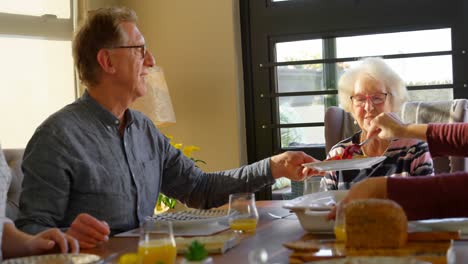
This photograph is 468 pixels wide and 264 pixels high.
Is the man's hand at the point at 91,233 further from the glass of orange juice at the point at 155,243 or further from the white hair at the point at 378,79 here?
the white hair at the point at 378,79

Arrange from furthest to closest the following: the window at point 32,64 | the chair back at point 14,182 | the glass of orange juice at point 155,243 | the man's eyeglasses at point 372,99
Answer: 1. the window at point 32,64
2. the man's eyeglasses at point 372,99
3. the chair back at point 14,182
4. the glass of orange juice at point 155,243

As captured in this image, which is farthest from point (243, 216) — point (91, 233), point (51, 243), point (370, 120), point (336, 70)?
point (336, 70)

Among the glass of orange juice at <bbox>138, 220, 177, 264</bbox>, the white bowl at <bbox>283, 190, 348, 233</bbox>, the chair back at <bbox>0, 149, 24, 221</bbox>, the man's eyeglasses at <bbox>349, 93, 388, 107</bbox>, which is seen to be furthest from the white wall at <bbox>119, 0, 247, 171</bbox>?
the glass of orange juice at <bbox>138, 220, 177, 264</bbox>

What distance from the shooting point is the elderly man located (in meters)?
2.15

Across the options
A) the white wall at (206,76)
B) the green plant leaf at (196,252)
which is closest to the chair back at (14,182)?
the green plant leaf at (196,252)

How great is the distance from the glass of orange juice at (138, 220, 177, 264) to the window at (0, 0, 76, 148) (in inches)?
103

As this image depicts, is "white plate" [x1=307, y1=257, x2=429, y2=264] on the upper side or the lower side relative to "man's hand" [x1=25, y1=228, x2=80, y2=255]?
upper

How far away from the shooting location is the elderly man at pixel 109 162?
2148 millimetres

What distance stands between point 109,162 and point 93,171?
8 cm

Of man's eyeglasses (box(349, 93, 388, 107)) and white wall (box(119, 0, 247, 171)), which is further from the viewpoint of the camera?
white wall (box(119, 0, 247, 171))

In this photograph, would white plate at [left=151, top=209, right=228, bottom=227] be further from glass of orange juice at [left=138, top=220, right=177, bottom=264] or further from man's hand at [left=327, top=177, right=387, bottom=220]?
glass of orange juice at [left=138, top=220, right=177, bottom=264]

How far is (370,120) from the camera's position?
9.68 feet

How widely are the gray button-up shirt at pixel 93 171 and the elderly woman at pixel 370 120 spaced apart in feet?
1.59

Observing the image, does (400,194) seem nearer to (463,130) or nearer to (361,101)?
(463,130)
